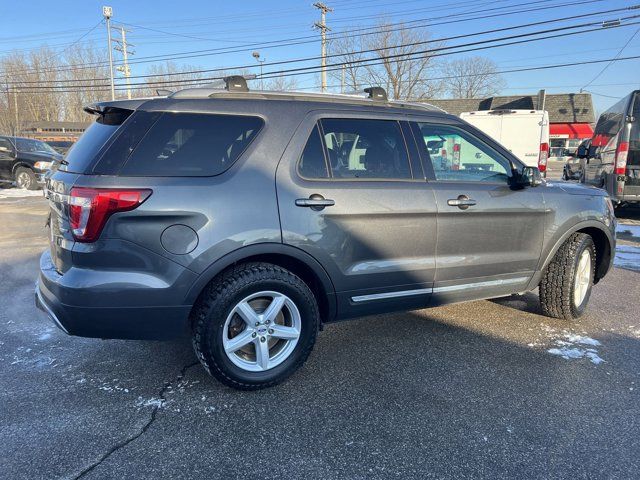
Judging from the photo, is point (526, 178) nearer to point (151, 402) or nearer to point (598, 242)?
point (598, 242)

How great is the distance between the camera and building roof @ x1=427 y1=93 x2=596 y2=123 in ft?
128

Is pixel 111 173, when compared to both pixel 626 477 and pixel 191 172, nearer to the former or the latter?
pixel 191 172

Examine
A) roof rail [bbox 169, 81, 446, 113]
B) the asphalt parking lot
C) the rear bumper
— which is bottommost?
the asphalt parking lot

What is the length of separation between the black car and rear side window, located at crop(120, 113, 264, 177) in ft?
46.8

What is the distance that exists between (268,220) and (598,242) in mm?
3526

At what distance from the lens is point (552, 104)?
4091 cm

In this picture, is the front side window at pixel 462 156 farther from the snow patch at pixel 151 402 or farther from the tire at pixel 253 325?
the snow patch at pixel 151 402

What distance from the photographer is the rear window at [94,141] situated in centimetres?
273

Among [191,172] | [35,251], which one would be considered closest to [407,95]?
[35,251]

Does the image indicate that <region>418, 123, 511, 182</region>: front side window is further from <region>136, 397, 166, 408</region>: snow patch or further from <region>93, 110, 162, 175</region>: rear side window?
<region>136, 397, 166, 408</region>: snow patch

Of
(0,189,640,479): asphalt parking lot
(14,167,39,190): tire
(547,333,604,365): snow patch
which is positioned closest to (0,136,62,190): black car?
(14,167,39,190): tire

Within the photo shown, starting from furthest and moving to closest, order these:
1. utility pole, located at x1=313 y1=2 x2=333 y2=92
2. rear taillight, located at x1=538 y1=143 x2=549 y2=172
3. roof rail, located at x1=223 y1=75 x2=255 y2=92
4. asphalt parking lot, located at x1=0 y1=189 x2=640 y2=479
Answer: utility pole, located at x1=313 y1=2 x2=333 y2=92
rear taillight, located at x1=538 y1=143 x2=549 y2=172
roof rail, located at x1=223 y1=75 x2=255 y2=92
asphalt parking lot, located at x1=0 y1=189 x2=640 y2=479

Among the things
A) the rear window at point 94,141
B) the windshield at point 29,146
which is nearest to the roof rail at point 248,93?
the rear window at point 94,141

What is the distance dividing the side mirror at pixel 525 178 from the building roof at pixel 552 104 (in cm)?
3734
